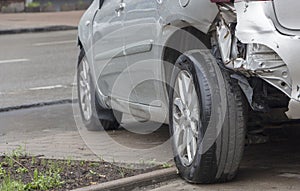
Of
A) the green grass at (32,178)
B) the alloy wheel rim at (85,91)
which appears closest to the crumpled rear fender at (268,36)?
the green grass at (32,178)

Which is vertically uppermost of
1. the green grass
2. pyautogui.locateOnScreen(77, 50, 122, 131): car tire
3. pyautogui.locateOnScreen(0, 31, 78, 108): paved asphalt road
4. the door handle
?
the door handle

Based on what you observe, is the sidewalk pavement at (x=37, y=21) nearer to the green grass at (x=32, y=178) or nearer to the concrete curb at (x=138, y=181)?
the green grass at (x=32, y=178)

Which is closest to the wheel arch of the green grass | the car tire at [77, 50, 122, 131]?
the green grass

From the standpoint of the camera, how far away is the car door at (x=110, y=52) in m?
6.76

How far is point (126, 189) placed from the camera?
553 centimetres

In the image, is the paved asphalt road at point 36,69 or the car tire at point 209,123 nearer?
the car tire at point 209,123

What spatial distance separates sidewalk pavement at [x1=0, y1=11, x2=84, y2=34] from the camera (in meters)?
23.1

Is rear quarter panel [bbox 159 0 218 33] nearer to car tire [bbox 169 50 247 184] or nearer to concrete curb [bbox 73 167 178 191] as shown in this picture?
car tire [bbox 169 50 247 184]

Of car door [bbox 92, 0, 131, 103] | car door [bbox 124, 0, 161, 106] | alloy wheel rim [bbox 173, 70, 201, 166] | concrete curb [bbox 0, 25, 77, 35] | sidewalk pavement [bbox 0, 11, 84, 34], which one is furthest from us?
sidewalk pavement [bbox 0, 11, 84, 34]

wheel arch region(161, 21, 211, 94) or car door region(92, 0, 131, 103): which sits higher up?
wheel arch region(161, 21, 211, 94)

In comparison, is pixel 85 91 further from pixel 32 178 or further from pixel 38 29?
pixel 38 29

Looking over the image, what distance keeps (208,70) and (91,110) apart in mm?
2694

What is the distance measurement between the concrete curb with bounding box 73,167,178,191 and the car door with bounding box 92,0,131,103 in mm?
1111

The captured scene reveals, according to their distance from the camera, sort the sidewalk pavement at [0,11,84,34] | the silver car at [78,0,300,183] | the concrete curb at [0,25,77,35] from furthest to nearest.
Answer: the sidewalk pavement at [0,11,84,34] < the concrete curb at [0,25,77,35] < the silver car at [78,0,300,183]
